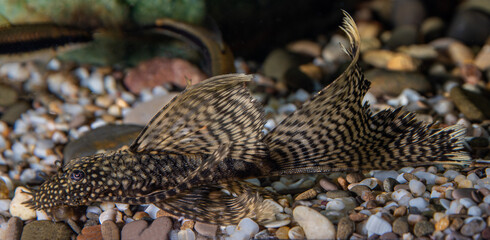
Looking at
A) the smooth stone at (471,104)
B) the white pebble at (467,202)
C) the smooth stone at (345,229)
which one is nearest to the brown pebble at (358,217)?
the smooth stone at (345,229)

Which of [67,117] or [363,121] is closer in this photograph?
[363,121]

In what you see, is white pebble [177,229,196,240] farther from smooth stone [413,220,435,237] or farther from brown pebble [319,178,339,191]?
smooth stone [413,220,435,237]

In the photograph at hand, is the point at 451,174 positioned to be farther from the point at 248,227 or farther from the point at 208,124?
the point at 208,124

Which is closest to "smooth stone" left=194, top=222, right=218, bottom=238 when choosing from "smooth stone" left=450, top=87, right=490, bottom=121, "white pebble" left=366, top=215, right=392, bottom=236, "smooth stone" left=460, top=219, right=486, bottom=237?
"white pebble" left=366, top=215, right=392, bottom=236

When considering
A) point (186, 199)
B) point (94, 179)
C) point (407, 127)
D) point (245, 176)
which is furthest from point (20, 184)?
point (407, 127)

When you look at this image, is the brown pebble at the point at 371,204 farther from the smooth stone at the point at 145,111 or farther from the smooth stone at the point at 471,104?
the smooth stone at the point at 145,111

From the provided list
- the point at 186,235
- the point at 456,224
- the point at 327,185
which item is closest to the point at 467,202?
the point at 456,224

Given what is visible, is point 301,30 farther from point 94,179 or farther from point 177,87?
point 94,179
